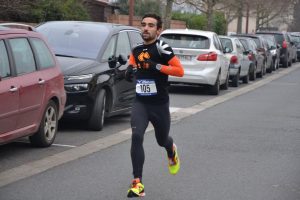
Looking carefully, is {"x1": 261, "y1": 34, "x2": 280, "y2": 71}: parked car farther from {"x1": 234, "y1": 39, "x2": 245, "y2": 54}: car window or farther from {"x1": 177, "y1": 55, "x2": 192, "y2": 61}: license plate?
{"x1": 177, "y1": 55, "x2": 192, "y2": 61}: license plate

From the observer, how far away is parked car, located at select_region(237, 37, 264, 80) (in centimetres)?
2601

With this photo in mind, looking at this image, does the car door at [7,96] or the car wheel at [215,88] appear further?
the car wheel at [215,88]

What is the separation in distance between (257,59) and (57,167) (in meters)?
19.4

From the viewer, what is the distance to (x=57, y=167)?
341 inches

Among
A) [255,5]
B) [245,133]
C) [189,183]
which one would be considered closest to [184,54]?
[245,133]

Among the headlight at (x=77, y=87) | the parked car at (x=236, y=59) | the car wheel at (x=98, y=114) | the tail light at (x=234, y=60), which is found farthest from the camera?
the parked car at (x=236, y=59)

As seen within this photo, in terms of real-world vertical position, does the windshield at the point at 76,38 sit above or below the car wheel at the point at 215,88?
above

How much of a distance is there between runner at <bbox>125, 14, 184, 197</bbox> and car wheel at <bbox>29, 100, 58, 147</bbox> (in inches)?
101

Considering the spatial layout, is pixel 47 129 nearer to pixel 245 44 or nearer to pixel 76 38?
pixel 76 38

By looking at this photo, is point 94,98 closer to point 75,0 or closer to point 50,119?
point 50,119

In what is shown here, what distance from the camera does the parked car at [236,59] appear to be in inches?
899

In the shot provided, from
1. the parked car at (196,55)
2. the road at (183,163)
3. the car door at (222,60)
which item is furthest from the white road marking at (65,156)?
the car door at (222,60)

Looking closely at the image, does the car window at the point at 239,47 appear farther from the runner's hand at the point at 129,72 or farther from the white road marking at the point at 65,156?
the runner's hand at the point at 129,72

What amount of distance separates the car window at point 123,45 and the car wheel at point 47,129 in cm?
297
